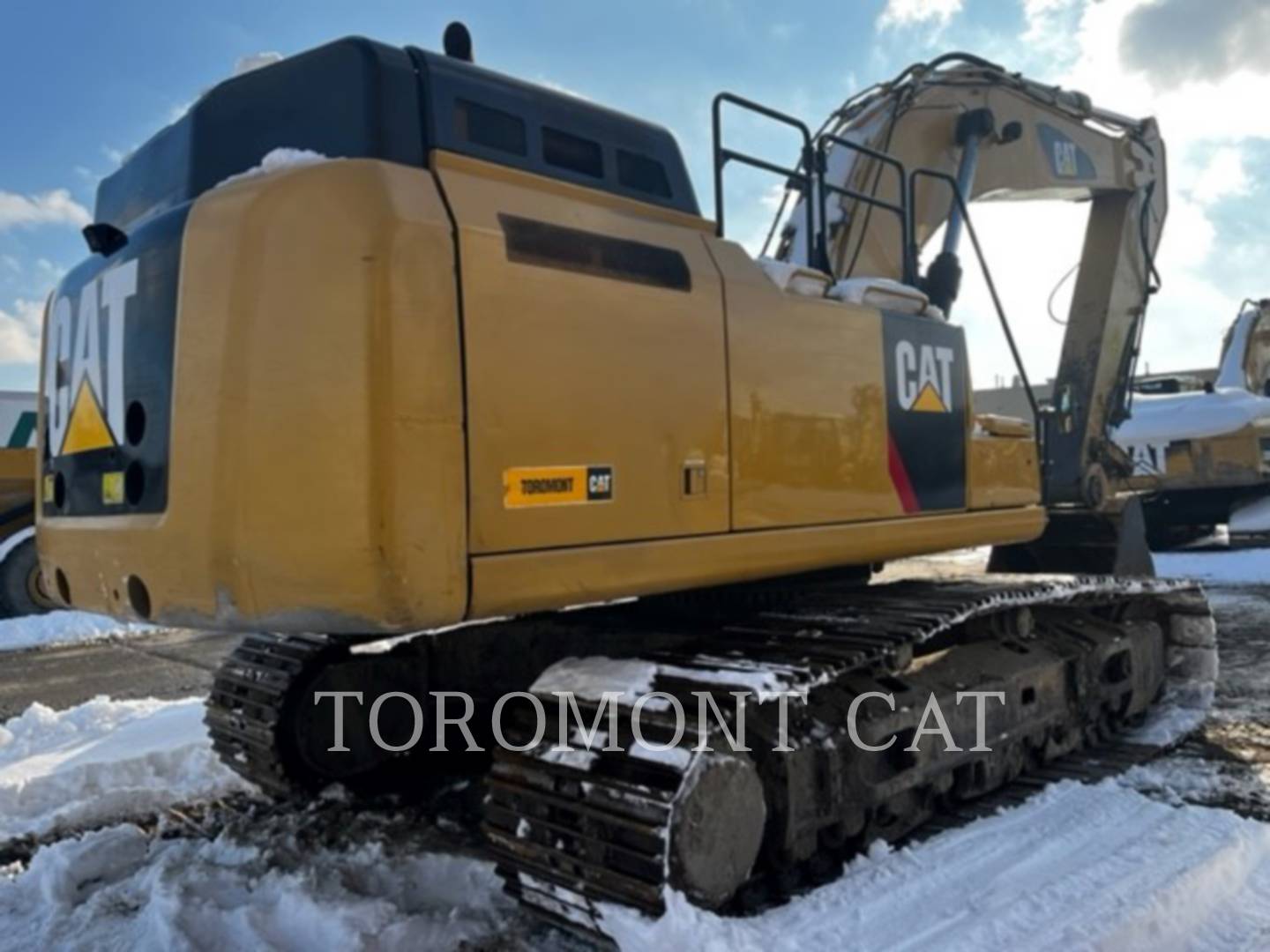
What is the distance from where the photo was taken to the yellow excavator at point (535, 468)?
2398mm

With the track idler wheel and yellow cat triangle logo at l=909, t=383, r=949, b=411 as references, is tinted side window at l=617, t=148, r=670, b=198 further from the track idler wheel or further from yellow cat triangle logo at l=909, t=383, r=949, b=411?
the track idler wheel

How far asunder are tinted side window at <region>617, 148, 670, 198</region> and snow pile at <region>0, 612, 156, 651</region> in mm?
7567

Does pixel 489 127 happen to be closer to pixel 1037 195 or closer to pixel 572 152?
pixel 572 152

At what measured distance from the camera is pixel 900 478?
3650 millimetres

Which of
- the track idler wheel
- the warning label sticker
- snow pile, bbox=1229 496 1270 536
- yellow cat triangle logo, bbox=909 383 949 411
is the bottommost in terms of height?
the track idler wheel

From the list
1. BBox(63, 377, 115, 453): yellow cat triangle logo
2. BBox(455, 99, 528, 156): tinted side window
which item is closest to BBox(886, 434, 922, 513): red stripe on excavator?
BBox(455, 99, 528, 156): tinted side window

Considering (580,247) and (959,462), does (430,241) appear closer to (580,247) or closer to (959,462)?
(580,247)

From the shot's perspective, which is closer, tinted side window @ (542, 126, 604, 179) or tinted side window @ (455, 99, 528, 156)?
tinted side window @ (455, 99, 528, 156)

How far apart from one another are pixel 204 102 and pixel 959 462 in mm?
2789

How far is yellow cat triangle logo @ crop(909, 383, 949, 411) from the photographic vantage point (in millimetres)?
3772

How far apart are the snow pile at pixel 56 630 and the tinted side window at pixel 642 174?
7.57 meters

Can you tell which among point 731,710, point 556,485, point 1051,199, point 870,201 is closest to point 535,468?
point 556,485

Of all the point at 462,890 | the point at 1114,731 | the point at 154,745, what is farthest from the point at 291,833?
the point at 1114,731

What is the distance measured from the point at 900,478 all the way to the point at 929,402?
35 cm
